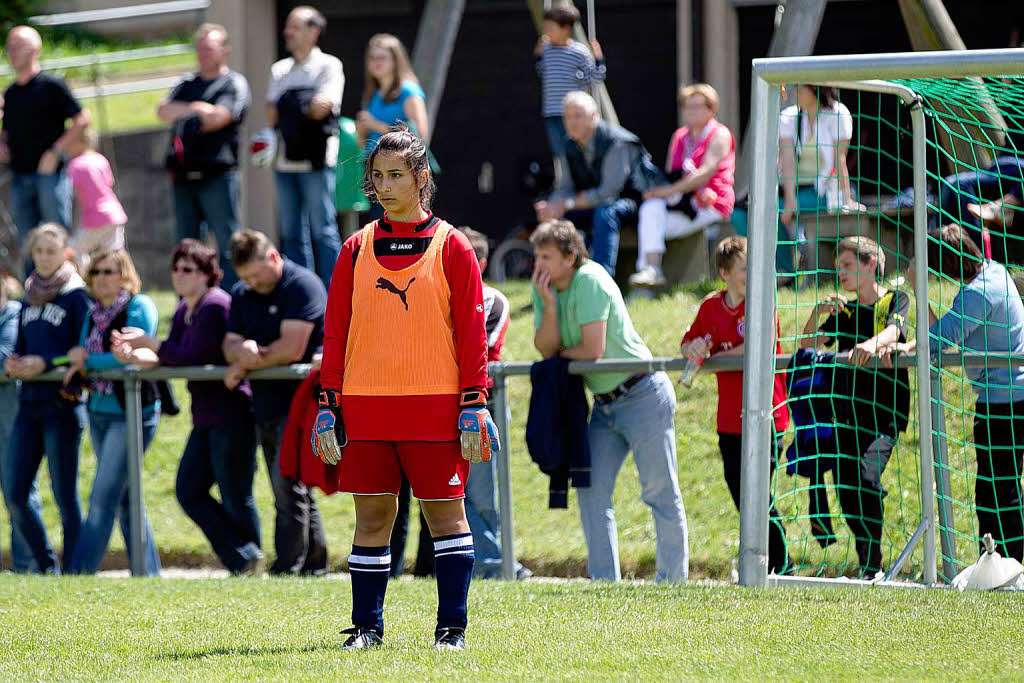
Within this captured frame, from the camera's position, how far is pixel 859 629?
5555 mm

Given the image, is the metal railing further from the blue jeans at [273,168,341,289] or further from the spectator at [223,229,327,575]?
the blue jeans at [273,168,341,289]

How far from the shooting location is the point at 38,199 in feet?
40.2

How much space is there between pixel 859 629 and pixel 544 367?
2592 millimetres

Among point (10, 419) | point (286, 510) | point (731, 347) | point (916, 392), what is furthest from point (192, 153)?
point (916, 392)

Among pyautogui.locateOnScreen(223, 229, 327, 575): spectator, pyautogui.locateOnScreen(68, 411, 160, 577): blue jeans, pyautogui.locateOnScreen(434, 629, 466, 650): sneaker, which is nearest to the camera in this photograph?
pyautogui.locateOnScreen(434, 629, 466, 650): sneaker

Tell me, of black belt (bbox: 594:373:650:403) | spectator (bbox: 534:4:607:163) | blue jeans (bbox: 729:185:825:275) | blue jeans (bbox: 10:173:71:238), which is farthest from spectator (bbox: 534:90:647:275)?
blue jeans (bbox: 10:173:71:238)

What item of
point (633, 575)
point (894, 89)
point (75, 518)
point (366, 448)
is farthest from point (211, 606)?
point (894, 89)

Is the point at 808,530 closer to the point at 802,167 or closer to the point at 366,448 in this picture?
the point at 802,167

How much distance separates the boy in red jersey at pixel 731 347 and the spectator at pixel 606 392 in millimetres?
291

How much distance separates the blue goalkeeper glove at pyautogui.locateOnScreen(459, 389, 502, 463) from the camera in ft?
17.0

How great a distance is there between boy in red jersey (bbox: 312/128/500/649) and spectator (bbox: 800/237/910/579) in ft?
9.70

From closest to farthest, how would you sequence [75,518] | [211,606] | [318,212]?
[211,606], [75,518], [318,212]

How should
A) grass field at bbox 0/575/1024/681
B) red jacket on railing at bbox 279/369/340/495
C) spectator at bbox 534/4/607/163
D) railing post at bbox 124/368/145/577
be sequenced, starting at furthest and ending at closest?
spectator at bbox 534/4/607/163, railing post at bbox 124/368/145/577, red jacket on railing at bbox 279/369/340/495, grass field at bbox 0/575/1024/681

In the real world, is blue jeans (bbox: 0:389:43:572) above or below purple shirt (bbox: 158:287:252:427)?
below
